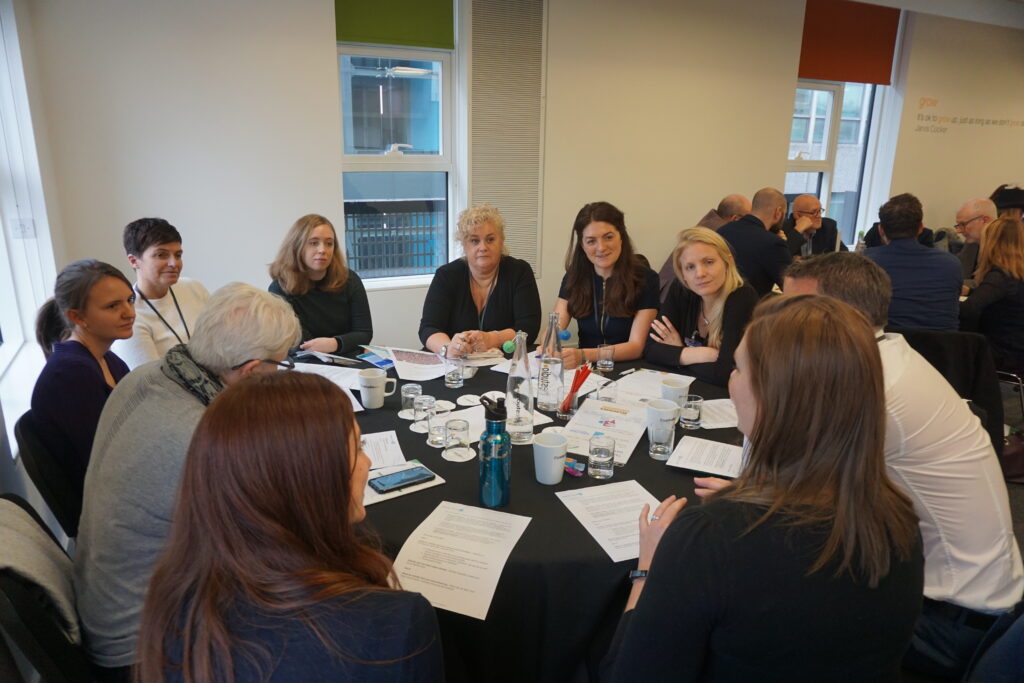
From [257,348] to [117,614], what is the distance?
64 cm

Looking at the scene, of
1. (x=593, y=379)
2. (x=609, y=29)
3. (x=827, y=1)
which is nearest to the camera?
(x=593, y=379)

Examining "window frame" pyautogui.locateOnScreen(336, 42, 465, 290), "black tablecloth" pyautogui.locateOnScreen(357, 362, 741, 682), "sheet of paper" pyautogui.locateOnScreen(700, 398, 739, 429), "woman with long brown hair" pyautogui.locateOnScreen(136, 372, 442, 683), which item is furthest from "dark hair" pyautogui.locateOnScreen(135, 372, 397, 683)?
"window frame" pyautogui.locateOnScreen(336, 42, 465, 290)

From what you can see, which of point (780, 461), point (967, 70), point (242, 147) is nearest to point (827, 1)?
point (967, 70)

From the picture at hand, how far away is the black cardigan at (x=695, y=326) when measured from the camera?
8.25ft

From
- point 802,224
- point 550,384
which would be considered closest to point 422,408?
point 550,384

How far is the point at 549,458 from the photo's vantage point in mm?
1665

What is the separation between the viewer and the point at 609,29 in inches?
201

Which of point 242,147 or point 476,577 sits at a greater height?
point 242,147

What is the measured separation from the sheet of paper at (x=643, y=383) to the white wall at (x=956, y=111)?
6.01 meters

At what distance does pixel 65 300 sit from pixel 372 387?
3.27ft

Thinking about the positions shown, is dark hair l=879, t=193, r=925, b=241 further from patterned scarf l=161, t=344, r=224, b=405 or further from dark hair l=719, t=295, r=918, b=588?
patterned scarf l=161, t=344, r=224, b=405

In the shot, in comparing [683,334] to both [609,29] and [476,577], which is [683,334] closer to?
[476,577]

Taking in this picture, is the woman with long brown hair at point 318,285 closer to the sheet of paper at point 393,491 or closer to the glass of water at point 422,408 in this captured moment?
the glass of water at point 422,408

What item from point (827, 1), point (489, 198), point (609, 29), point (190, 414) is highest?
point (827, 1)
